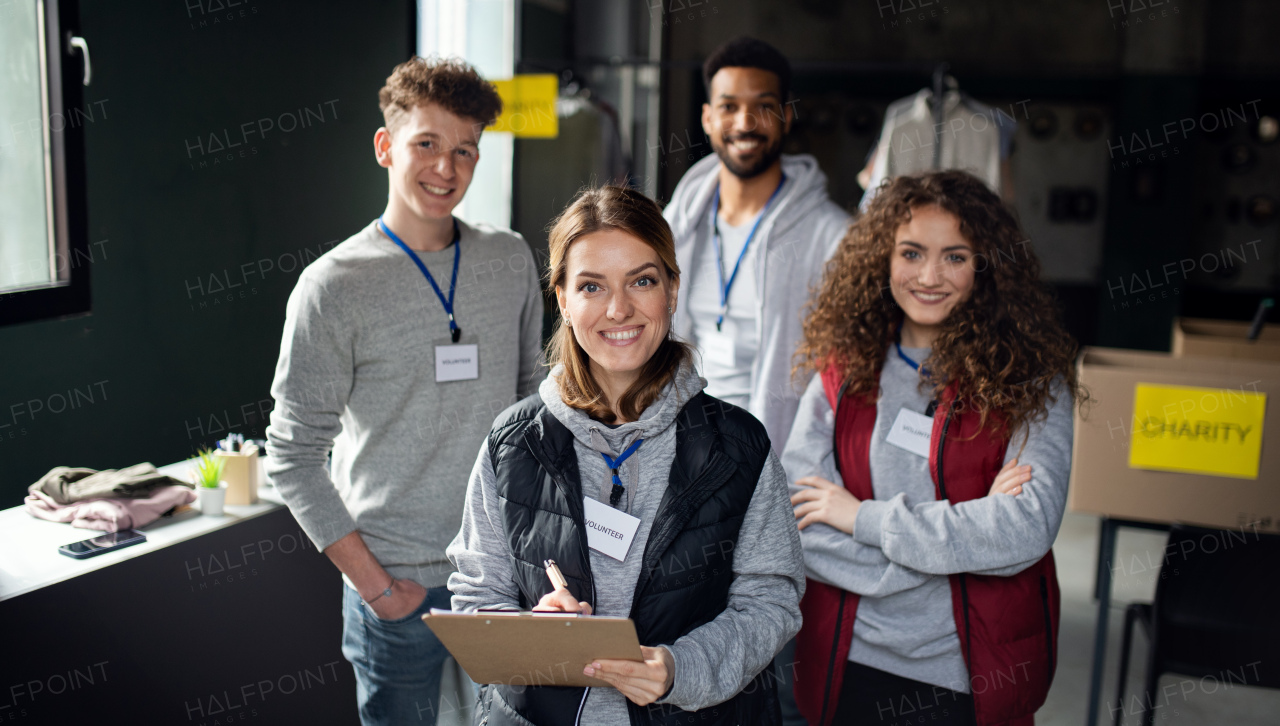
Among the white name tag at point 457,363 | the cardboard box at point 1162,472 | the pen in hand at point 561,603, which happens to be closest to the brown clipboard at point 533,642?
the pen in hand at point 561,603

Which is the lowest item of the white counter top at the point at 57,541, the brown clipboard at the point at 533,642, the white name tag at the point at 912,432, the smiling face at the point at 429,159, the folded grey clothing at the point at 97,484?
the white counter top at the point at 57,541

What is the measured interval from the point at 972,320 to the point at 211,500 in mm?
1729

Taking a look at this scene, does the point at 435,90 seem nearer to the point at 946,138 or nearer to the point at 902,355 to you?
the point at 902,355

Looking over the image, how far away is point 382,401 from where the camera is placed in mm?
1807

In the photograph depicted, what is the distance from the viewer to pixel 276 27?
3.08m

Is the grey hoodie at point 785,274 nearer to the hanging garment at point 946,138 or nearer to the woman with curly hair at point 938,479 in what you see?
the woman with curly hair at point 938,479

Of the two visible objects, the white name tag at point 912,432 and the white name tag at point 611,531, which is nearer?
the white name tag at point 611,531

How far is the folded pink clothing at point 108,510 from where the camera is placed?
1.95 metres

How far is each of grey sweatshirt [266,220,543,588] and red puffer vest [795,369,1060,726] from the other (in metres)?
0.73

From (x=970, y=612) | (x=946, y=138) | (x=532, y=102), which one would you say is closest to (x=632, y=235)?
(x=970, y=612)

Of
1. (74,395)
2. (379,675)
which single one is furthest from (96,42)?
(379,675)

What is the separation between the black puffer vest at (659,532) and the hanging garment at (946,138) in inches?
127

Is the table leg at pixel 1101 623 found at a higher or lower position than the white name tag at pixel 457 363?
lower

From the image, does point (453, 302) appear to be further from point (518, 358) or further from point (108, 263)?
point (108, 263)
